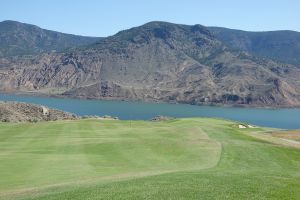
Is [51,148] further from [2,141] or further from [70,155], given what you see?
[2,141]

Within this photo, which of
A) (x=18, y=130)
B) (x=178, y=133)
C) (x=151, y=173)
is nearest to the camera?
(x=151, y=173)

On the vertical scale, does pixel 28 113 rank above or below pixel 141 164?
below

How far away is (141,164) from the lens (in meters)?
28.2

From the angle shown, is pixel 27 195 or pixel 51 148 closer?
pixel 27 195

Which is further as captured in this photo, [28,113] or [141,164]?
[28,113]

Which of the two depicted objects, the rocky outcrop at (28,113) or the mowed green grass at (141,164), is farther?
the rocky outcrop at (28,113)

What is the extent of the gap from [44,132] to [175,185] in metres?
26.4

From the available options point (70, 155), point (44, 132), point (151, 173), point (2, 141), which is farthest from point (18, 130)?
point (151, 173)

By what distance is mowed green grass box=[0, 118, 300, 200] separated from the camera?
18.9 metres

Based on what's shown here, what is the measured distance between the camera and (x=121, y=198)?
1761 centimetres

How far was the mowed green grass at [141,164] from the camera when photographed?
18859 mm

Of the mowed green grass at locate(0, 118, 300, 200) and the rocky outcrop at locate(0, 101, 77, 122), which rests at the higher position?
the mowed green grass at locate(0, 118, 300, 200)

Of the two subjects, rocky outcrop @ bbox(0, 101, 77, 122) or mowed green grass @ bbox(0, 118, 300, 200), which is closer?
mowed green grass @ bbox(0, 118, 300, 200)

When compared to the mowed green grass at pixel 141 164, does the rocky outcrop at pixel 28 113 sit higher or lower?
lower
